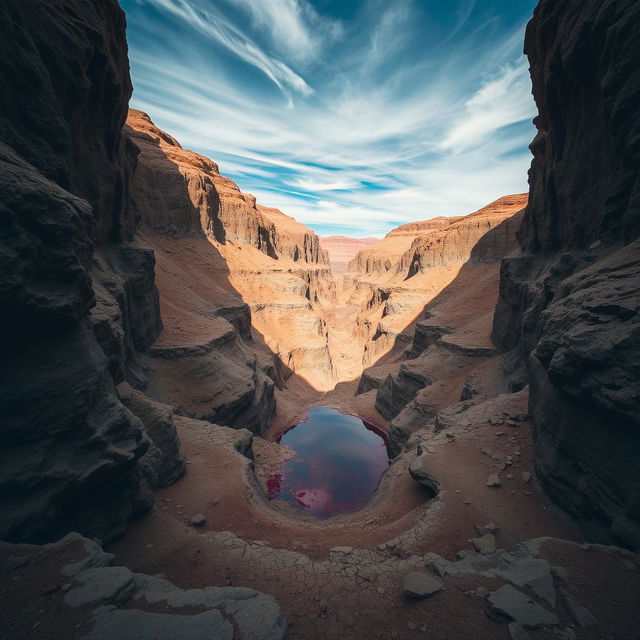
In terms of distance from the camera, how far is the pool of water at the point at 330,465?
630 inches

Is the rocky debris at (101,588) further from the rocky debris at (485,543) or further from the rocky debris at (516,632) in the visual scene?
the rocky debris at (485,543)

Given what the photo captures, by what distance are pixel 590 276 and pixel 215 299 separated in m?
27.1

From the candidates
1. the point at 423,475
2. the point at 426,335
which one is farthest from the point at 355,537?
the point at 426,335

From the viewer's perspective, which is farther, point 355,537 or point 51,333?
point 355,537

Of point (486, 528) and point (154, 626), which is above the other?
point (154, 626)

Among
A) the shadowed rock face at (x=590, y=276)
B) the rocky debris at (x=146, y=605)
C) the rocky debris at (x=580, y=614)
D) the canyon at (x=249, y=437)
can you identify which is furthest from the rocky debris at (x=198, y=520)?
the shadowed rock face at (x=590, y=276)

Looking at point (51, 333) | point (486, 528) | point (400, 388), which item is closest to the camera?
point (51, 333)

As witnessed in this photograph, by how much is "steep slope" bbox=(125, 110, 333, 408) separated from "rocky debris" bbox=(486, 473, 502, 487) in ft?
43.1

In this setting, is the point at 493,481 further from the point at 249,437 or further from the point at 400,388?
the point at 400,388

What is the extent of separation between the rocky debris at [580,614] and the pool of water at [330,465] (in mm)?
12306

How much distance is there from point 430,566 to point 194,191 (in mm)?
39555

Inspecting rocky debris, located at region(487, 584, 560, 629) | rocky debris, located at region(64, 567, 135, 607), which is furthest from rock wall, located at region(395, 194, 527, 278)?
rocky debris, located at region(64, 567, 135, 607)

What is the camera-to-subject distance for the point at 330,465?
64.6 feet

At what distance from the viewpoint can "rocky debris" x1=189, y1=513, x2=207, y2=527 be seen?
8.27m
